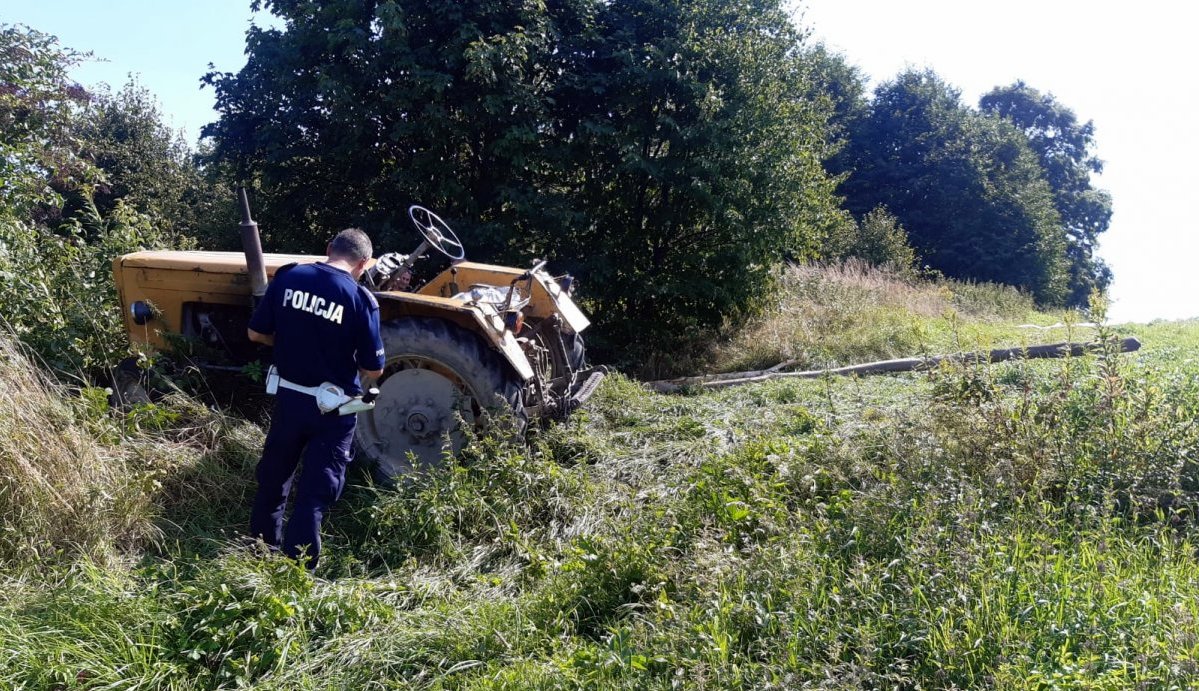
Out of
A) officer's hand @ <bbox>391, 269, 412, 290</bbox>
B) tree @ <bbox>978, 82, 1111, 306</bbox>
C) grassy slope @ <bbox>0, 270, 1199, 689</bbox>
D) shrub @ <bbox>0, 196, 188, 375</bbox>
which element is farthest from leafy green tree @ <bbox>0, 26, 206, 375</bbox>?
tree @ <bbox>978, 82, 1111, 306</bbox>

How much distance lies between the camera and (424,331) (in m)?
5.19

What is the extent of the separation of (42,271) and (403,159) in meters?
5.35

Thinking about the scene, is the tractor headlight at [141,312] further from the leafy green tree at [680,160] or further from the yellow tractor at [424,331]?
the leafy green tree at [680,160]

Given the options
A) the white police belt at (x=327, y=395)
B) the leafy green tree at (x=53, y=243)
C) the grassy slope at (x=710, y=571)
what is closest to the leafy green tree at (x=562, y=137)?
the leafy green tree at (x=53, y=243)

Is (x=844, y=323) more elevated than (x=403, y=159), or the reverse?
(x=403, y=159)

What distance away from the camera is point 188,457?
4.88 meters

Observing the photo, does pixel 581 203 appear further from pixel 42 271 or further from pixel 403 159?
pixel 42 271

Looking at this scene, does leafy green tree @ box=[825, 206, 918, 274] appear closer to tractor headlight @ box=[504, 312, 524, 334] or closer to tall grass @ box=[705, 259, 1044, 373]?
tall grass @ box=[705, 259, 1044, 373]

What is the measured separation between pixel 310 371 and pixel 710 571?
2.20 meters

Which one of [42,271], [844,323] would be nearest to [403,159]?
[42,271]

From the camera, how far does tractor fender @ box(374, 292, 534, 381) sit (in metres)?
5.13

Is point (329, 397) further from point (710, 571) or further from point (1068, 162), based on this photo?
point (1068, 162)

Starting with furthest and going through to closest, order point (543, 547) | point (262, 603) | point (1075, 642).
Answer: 1. point (543, 547)
2. point (262, 603)
3. point (1075, 642)

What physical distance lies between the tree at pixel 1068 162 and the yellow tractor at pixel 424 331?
123 ft
